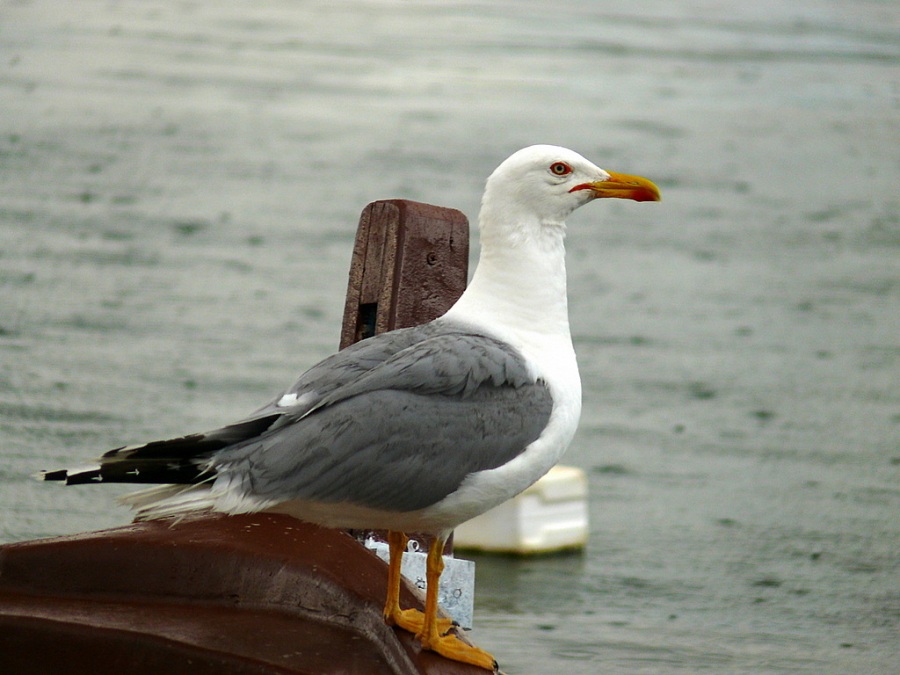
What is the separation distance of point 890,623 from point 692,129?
305 inches

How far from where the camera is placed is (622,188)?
3473mm

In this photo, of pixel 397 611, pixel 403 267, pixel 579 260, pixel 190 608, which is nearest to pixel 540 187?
pixel 403 267

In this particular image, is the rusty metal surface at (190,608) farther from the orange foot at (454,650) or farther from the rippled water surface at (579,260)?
the rippled water surface at (579,260)

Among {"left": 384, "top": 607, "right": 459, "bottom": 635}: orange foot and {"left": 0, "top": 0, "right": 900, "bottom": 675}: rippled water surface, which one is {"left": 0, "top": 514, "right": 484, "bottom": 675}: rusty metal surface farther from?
{"left": 0, "top": 0, "right": 900, "bottom": 675}: rippled water surface

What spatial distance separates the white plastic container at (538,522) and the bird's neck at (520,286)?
7.98 feet

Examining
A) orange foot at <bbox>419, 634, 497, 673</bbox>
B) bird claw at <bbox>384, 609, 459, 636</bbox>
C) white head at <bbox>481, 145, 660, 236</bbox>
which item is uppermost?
white head at <bbox>481, 145, 660, 236</bbox>

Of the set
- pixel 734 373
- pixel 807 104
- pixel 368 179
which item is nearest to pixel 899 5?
pixel 807 104

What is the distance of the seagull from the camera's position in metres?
2.88

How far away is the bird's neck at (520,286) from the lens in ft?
10.8

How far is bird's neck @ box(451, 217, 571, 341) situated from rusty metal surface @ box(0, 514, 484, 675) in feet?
2.23

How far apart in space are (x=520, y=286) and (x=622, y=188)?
1.23 ft

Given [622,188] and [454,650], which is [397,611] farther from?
[622,188]

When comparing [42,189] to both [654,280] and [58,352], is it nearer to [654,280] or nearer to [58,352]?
[58,352]

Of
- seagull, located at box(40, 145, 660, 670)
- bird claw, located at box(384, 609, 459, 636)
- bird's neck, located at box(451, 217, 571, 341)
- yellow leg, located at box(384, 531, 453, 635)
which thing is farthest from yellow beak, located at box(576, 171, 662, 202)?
bird claw, located at box(384, 609, 459, 636)
